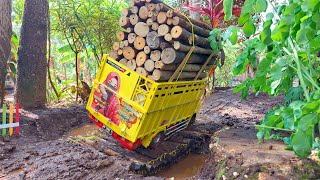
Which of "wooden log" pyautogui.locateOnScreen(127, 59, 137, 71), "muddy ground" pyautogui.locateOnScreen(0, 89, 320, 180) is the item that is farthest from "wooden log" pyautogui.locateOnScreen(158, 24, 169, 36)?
"muddy ground" pyautogui.locateOnScreen(0, 89, 320, 180)

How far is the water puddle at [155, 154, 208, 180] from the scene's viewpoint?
4.94 metres

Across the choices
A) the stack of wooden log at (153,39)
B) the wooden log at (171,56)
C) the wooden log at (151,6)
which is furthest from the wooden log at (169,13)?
the wooden log at (171,56)

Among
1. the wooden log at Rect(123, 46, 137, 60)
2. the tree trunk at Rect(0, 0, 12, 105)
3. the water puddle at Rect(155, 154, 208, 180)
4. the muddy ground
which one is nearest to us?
the muddy ground

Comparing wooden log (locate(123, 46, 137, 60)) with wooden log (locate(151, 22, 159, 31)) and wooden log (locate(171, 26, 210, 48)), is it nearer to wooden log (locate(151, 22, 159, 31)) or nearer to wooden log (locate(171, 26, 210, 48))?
wooden log (locate(151, 22, 159, 31))

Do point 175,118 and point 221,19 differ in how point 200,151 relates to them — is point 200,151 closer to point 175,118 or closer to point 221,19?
point 175,118

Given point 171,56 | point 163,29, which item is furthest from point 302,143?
point 163,29

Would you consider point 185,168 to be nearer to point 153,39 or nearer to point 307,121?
point 153,39

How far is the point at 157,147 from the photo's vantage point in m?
5.44

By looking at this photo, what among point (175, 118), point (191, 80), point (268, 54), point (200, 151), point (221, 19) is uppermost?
point (221, 19)

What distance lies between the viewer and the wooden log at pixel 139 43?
463 cm

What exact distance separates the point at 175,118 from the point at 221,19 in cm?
406

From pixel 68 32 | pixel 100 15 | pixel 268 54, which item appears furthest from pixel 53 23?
pixel 268 54

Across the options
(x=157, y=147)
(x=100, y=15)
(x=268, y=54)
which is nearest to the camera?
(x=268, y=54)

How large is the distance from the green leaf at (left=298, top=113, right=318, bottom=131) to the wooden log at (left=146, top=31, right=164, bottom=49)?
286 cm
